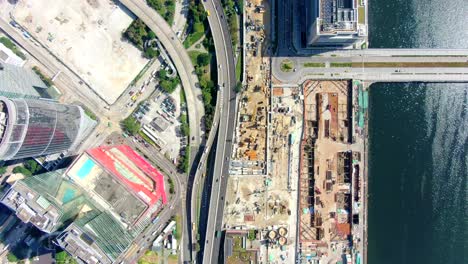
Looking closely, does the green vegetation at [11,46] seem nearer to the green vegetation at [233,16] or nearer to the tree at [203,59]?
the tree at [203,59]

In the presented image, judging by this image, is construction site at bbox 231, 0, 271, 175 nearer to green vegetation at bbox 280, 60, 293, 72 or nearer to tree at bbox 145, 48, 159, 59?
green vegetation at bbox 280, 60, 293, 72

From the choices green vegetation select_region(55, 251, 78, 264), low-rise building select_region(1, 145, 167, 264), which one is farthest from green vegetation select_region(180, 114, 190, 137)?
green vegetation select_region(55, 251, 78, 264)

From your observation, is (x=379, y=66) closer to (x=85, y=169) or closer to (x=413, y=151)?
(x=413, y=151)

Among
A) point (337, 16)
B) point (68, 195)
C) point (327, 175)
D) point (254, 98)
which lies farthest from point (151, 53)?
point (327, 175)

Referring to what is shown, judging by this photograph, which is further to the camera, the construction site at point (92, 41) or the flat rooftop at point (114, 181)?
the construction site at point (92, 41)

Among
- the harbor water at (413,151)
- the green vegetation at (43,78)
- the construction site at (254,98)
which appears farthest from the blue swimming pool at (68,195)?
the harbor water at (413,151)
